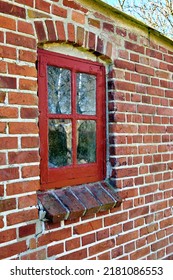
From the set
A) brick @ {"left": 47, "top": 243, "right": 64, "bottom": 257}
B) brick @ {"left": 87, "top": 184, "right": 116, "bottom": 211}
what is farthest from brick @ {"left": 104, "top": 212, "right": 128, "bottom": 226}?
brick @ {"left": 47, "top": 243, "right": 64, "bottom": 257}

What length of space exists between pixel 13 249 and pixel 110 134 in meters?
1.16

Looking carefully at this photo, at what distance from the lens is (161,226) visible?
10.0ft

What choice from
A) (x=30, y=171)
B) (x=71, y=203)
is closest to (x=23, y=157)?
(x=30, y=171)

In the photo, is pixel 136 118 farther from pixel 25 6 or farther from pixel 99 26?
pixel 25 6

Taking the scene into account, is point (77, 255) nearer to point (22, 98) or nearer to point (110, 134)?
point (110, 134)

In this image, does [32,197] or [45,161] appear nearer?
[32,197]

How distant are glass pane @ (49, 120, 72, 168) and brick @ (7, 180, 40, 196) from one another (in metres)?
0.23

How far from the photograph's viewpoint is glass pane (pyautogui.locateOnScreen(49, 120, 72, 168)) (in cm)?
223

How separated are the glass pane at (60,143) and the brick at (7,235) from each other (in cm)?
52

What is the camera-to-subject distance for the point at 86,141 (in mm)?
2494

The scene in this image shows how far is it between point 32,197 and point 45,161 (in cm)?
28

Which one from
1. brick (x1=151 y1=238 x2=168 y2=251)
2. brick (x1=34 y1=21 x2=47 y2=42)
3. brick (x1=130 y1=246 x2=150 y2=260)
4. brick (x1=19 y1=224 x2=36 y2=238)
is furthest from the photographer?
brick (x1=151 y1=238 x2=168 y2=251)

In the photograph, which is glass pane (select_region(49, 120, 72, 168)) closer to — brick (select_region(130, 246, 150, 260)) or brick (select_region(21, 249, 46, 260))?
brick (select_region(21, 249, 46, 260))
